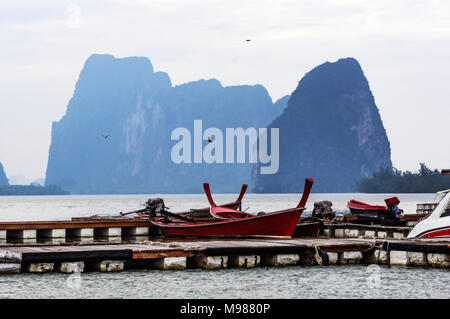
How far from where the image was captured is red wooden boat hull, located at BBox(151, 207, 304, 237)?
31.0m

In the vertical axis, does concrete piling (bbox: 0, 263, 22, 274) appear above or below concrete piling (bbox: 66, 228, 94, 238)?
below

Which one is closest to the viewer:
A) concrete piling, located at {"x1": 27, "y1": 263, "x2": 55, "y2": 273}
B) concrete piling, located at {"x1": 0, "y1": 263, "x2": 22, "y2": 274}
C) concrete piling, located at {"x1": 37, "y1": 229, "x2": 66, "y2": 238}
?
concrete piling, located at {"x1": 0, "y1": 263, "x2": 22, "y2": 274}

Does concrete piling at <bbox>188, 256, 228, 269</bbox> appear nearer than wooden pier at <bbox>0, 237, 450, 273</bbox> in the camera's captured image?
No

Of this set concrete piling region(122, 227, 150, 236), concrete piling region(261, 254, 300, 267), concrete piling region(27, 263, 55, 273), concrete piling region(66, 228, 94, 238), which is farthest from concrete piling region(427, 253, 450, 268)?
concrete piling region(66, 228, 94, 238)

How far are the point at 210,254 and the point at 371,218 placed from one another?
2067 cm

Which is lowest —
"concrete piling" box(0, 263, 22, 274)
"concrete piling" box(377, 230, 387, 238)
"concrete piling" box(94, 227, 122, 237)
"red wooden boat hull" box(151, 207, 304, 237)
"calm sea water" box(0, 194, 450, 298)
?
"calm sea water" box(0, 194, 450, 298)

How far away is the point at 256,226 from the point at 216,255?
782cm

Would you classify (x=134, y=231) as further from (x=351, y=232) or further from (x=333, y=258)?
(x=333, y=258)

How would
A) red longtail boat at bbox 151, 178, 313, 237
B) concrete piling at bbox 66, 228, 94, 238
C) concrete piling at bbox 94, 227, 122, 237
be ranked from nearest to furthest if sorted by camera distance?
red longtail boat at bbox 151, 178, 313, 237 → concrete piling at bbox 66, 228, 94, 238 → concrete piling at bbox 94, 227, 122, 237

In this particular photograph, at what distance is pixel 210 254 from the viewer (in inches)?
936

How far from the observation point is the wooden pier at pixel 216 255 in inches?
878

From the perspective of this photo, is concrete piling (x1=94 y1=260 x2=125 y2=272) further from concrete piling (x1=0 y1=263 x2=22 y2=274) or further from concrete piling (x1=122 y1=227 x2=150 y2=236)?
concrete piling (x1=122 y1=227 x2=150 y2=236)

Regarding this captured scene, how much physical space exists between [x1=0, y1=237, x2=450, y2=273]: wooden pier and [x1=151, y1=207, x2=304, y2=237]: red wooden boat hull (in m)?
4.58
